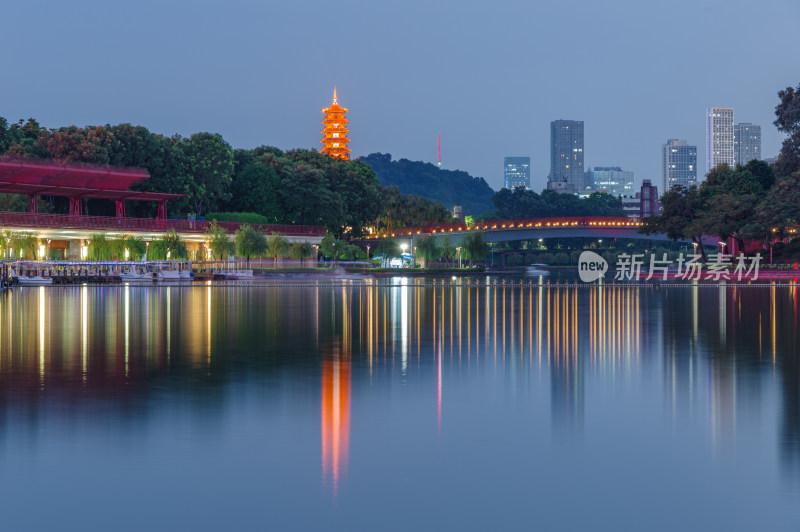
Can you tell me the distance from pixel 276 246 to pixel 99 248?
59.5 ft

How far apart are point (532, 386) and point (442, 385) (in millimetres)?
1577

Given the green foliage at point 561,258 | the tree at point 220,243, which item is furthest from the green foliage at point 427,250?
the green foliage at point 561,258

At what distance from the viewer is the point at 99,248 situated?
82.6m

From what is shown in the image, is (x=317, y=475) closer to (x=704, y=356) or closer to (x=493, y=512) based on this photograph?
(x=493, y=512)

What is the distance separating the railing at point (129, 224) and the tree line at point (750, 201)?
40029 millimetres

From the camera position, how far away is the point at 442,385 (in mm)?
16094

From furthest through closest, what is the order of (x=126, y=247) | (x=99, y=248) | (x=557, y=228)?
(x=557, y=228), (x=126, y=247), (x=99, y=248)

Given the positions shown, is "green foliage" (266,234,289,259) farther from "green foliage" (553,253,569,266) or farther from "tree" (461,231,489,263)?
"green foliage" (553,253,569,266)

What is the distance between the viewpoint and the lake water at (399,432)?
28.1ft

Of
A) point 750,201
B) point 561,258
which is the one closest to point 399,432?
point 750,201

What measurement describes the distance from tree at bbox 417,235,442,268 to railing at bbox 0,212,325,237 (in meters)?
11.5

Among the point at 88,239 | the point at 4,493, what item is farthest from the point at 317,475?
the point at 88,239

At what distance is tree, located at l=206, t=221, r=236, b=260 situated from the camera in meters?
89.7

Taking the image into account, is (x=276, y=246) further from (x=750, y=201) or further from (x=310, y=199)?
(x=750, y=201)
